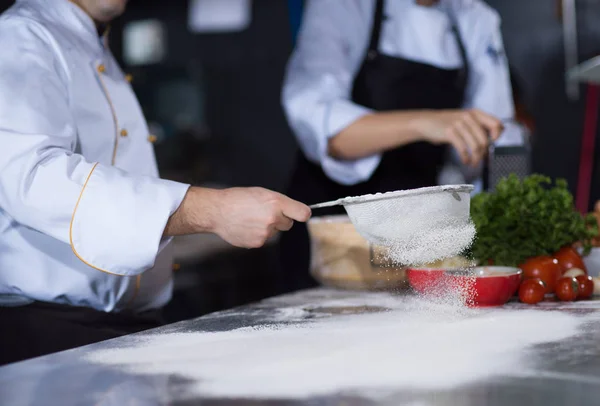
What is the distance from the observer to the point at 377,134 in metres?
2.06

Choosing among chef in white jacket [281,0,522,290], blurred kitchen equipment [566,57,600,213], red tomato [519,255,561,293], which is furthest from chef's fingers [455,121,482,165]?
blurred kitchen equipment [566,57,600,213]

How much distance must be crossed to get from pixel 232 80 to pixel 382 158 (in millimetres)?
3899

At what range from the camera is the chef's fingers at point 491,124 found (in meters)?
1.85

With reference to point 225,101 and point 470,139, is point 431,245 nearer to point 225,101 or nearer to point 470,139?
point 470,139

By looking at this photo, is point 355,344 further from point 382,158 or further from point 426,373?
point 382,158

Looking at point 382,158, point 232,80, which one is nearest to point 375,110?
point 382,158

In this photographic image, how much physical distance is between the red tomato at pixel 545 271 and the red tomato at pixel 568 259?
0.05m

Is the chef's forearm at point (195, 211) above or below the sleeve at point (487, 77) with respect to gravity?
below

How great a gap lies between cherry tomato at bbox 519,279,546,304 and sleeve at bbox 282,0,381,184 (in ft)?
2.61

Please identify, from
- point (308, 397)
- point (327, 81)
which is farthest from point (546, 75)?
point (308, 397)

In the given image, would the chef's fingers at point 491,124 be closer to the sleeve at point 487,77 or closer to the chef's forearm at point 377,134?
the chef's forearm at point 377,134

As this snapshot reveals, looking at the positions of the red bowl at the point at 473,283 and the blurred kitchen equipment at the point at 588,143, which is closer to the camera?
the red bowl at the point at 473,283

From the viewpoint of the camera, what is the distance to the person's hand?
130 cm

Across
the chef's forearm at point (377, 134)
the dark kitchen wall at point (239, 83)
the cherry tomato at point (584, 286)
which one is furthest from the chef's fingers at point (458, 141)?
the dark kitchen wall at point (239, 83)
